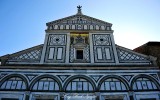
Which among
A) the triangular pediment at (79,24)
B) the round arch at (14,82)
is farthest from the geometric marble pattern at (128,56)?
the round arch at (14,82)

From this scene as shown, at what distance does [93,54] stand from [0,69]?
6.12 m

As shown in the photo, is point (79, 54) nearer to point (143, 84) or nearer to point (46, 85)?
point (46, 85)

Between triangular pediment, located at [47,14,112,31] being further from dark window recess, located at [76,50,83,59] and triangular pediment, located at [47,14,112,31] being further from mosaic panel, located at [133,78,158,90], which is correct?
mosaic panel, located at [133,78,158,90]

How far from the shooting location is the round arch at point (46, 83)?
38.7 feet

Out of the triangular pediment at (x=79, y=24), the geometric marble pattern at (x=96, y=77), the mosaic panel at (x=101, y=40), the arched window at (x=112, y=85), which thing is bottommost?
the arched window at (x=112, y=85)

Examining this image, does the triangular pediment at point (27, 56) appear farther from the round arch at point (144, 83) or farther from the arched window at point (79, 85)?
the round arch at point (144, 83)

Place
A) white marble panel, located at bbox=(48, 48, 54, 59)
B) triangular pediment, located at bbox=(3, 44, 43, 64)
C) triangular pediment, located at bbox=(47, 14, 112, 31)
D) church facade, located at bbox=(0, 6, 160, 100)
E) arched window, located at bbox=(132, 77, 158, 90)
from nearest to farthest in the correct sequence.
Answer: church facade, located at bbox=(0, 6, 160, 100), arched window, located at bbox=(132, 77, 158, 90), triangular pediment, located at bbox=(3, 44, 43, 64), white marble panel, located at bbox=(48, 48, 54, 59), triangular pediment, located at bbox=(47, 14, 112, 31)

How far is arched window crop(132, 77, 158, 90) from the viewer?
11978mm

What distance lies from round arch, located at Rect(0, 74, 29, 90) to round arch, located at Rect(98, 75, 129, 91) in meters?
4.51

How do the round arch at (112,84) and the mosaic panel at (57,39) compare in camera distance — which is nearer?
the round arch at (112,84)

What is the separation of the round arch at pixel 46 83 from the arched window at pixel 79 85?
24.8 inches

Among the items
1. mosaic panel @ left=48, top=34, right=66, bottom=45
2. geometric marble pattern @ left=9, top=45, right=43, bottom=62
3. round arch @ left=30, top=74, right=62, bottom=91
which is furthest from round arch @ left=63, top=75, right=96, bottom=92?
mosaic panel @ left=48, top=34, right=66, bottom=45

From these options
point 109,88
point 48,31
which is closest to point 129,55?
point 109,88

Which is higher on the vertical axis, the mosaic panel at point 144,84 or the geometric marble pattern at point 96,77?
the geometric marble pattern at point 96,77
